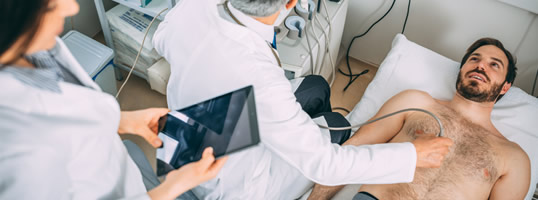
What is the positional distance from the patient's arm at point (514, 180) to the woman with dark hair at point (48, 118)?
1.10 meters

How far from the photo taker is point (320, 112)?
5.09 ft

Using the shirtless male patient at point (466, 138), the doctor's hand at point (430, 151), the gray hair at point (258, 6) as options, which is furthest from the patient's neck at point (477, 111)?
the gray hair at point (258, 6)

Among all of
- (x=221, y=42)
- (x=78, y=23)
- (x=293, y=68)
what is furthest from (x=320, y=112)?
(x=78, y=23)

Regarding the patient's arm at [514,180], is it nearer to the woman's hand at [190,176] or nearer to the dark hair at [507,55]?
the dark hair at [507,55]

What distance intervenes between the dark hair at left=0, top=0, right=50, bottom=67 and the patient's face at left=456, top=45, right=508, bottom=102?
4.67ft

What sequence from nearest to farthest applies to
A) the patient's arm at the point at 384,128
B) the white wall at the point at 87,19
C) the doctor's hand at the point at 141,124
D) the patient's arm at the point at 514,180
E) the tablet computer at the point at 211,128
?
the tablet computer at the point at 211,128 → the doctor's hand at the point at 141,124 → the patient's arm at the point at 514,180 → the patient's arm at the point at 384,128 → the white wall at the point at 87,19

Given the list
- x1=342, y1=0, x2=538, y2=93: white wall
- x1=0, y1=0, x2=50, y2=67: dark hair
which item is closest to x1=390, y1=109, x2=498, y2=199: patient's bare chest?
x1=342, y1=0, x2=538, y2=93: white wall

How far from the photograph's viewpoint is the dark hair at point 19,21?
54 centimetres

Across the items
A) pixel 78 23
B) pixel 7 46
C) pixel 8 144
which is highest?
pixel 7 46

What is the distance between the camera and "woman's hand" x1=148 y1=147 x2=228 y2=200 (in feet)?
2.80

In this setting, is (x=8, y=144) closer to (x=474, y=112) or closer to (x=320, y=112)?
(x=320, y=112)

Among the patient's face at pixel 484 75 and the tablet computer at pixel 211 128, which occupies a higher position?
the tablet computer at pixel 211 128

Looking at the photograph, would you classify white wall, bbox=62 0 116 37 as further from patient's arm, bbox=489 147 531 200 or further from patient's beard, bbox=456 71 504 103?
patient's arm, bbox=489 147 531 200

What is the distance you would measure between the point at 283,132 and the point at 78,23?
63.9 inches
